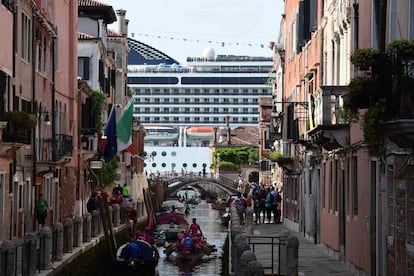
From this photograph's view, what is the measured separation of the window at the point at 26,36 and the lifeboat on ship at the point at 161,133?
12829 cm

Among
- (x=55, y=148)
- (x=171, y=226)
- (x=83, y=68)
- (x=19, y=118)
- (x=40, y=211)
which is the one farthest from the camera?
(x=171, y=226)

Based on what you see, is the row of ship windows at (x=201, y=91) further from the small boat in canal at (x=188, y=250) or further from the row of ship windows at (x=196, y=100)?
the small boat in canal at (x=188, y=250)

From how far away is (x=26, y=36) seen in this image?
92.3 ft

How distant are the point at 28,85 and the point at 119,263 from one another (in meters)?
4.87

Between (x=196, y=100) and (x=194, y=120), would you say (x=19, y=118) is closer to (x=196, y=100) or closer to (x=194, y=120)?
(x=194, y=120)

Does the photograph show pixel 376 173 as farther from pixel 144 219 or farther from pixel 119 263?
pixel 144 219

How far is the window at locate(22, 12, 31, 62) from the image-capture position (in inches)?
1089

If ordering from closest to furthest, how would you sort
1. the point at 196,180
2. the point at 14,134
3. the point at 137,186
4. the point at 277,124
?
the point at 14,134, the point at 277,124, the point at 137,186, the point at 196,180

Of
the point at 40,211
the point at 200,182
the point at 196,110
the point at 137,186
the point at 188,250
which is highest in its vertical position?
the point at 196,110

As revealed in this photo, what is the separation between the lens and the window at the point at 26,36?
2767cm

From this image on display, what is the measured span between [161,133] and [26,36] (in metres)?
132

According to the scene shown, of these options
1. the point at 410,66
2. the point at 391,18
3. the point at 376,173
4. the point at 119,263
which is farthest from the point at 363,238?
the point at 119,263

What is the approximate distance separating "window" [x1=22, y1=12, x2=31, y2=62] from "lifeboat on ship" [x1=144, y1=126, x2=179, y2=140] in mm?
128292

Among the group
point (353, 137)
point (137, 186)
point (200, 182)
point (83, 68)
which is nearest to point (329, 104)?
point (353, 137)
